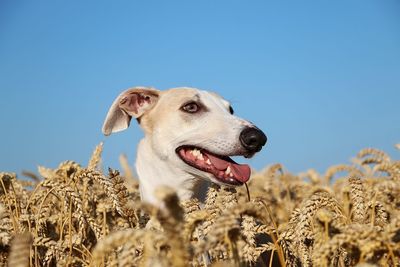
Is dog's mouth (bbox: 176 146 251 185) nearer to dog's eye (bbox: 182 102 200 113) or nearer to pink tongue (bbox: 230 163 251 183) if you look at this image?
pink tongue (bbox: 230 163 251 183)

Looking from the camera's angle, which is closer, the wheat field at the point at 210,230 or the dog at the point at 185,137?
the wheat field at the point at 210,230

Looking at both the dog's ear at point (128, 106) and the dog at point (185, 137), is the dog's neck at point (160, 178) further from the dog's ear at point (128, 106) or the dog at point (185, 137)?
the dog's ear at point (128, 106)

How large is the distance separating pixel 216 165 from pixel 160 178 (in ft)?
2.15

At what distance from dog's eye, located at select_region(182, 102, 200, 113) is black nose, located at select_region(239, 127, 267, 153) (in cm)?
81

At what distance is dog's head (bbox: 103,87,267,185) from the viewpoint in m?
4.89

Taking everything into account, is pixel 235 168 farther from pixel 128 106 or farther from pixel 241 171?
pixel 128 106

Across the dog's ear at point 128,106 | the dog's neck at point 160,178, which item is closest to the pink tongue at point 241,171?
the dog's neck at point 160,178

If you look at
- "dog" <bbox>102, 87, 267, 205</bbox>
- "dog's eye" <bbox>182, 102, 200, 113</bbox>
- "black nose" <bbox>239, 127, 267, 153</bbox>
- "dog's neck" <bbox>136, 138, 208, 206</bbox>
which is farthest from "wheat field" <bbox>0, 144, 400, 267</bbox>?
"dog's eye" <bbox>182, 102, 200, 113</bbox>

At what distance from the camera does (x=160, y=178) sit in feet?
17.5

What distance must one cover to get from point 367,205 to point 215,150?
6.87ft

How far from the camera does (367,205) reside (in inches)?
122

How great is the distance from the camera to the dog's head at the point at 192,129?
489cm

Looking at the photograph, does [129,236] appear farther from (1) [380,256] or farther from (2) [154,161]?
(2) [154,161]

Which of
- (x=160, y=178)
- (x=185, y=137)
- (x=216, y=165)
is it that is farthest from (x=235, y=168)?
(x=160, y=178)
